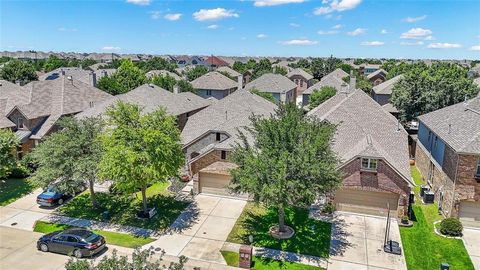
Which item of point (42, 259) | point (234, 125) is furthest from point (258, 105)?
point (42, 259)

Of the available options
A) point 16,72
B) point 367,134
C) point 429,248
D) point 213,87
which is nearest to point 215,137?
point 367,134

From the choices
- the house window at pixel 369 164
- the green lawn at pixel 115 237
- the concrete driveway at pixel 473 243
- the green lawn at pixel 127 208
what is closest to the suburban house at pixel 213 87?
the green lawn at pixel 127 208

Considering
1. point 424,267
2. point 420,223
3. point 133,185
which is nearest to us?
point 424,267

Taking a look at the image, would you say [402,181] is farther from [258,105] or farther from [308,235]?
[258,105]

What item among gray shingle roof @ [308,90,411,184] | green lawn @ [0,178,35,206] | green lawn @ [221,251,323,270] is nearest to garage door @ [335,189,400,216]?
gray shingle roof @ [308,90,411,184]

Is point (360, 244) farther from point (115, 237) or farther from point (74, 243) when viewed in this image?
point (74, 243)

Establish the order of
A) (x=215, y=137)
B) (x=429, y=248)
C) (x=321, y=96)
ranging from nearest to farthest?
(x=429, y=248)
(x=215, y=137)
(x=321, y=96)
